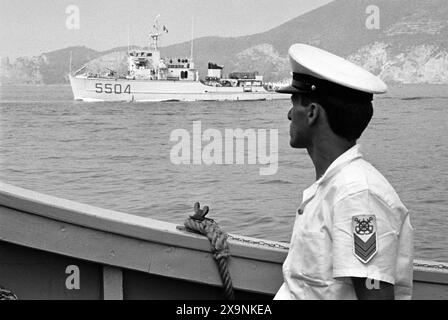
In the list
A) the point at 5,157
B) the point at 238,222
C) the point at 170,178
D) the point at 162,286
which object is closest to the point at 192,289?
the point at 162,286

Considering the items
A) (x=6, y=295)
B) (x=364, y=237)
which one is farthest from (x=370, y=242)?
(x=6, y=295)

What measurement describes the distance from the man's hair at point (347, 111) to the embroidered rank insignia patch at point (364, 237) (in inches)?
10.2

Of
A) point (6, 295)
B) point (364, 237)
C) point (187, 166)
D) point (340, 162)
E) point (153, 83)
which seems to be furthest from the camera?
point (153, 83)

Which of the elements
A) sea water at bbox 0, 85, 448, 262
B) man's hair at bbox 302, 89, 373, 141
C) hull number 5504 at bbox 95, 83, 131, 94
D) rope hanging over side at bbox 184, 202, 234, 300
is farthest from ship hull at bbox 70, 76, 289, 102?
man's hair at bbox 302, 89, 373, 141

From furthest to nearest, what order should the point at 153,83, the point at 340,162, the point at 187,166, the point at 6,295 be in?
the point at 153,83 < the point at 187,166 < the point at 6,295 < the point at 340,162

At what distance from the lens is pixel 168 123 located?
4569cm

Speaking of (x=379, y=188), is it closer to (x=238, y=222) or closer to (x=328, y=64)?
(x=328, y=64)

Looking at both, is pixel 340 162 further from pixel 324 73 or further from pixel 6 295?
pixel 6 295

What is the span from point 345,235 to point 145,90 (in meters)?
51.5

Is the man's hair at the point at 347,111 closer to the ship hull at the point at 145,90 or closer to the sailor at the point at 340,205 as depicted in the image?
the sailor at the point at 340,205

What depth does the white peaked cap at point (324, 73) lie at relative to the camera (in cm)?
164

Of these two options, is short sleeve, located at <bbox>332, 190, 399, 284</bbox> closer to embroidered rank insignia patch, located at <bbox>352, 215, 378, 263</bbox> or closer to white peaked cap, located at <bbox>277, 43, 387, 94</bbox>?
embroidered rank insignia patch, located at <bbox>352, 215, 378, 263</bbox>

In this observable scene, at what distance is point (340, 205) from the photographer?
1543 millimetres

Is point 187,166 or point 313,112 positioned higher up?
point 313,112
